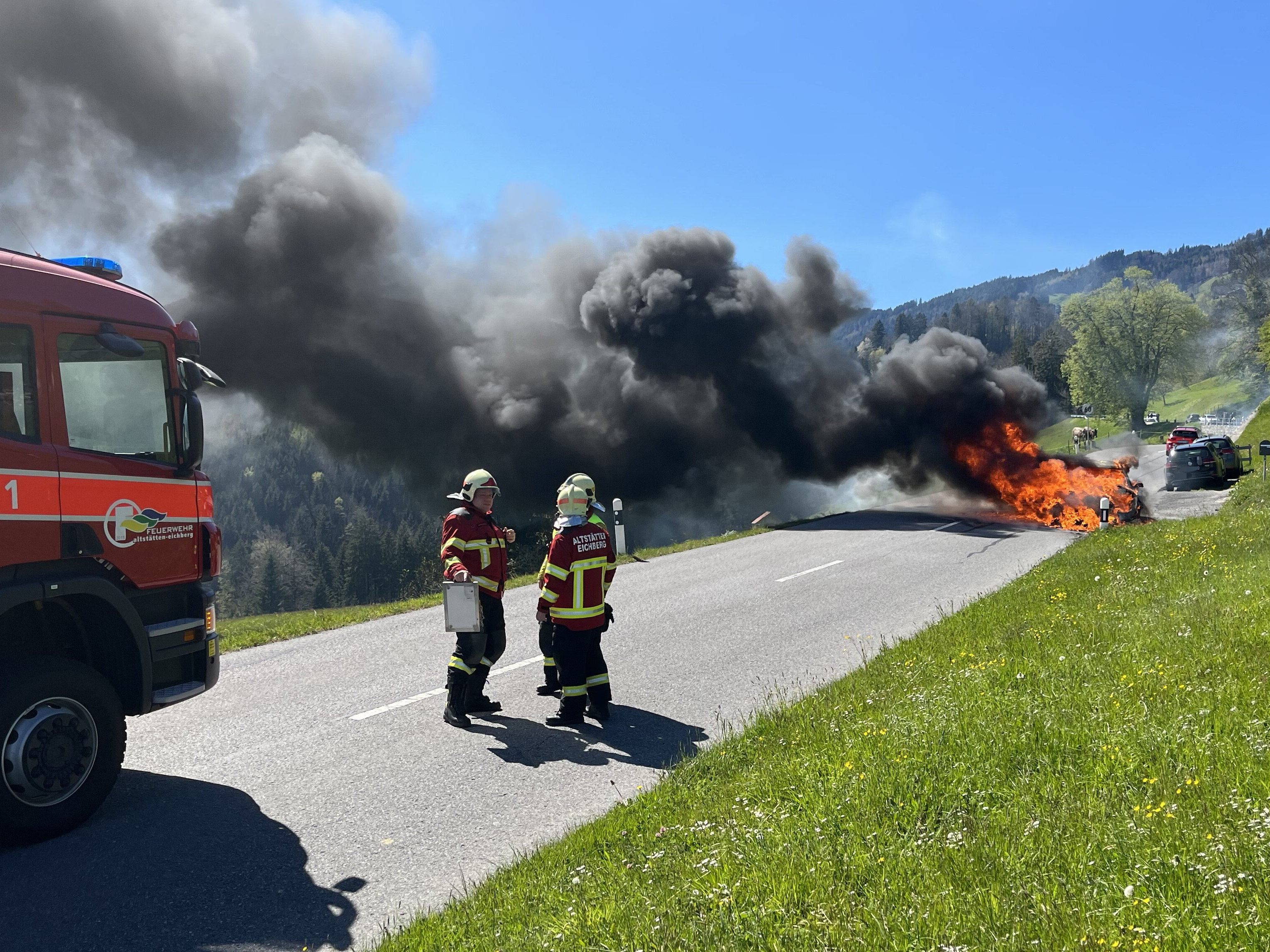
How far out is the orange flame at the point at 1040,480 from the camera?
60.1 feet

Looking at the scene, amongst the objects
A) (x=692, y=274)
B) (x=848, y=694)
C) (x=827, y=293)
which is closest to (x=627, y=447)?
(x=692, y=274)

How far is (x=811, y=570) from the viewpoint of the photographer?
13.2m

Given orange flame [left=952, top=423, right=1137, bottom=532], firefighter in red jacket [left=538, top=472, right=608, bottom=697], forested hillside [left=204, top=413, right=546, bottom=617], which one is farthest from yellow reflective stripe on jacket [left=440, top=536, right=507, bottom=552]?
forested hillside [left=204, top=413, right=546, bottom=617]

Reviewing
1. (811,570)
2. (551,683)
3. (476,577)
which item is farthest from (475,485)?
(811,570)

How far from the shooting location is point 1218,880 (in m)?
2.75

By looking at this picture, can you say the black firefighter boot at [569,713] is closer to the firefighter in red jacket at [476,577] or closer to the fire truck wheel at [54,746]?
the firefighter in red jacket at [476,577]

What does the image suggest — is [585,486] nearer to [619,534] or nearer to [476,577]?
[476,577]

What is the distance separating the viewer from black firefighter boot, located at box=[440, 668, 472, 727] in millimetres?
6121

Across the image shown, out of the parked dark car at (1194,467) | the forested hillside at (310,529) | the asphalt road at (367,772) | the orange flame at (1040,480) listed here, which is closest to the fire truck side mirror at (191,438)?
the asphalt road at (367,772)

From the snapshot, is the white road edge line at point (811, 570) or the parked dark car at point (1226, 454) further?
the parked dark car at point (1226, 454)

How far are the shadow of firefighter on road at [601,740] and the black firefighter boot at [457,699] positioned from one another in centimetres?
11

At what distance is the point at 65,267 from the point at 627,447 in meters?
28.1

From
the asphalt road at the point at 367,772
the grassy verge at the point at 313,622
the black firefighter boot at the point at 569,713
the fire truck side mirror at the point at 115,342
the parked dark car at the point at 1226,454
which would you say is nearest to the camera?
the asphalt road at the point at 367,772

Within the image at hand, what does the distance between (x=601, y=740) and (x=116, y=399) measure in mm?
3632
